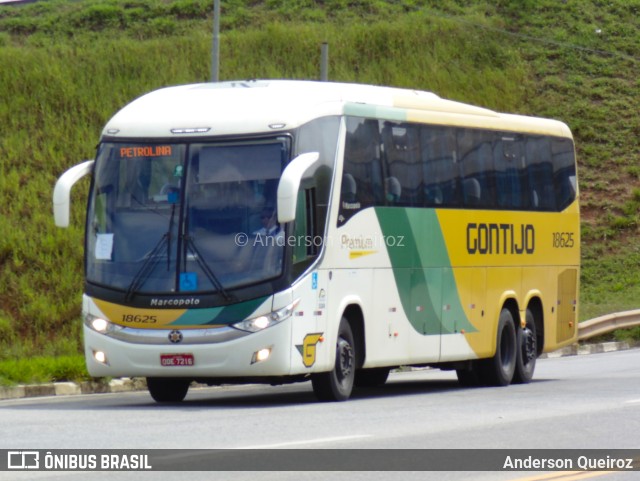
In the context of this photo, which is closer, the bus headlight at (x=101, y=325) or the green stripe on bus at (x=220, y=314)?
the green stripe on bus at (x=220, y=314)

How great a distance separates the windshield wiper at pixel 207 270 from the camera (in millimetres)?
15492

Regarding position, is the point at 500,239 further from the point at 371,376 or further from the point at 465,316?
the point at 371,376

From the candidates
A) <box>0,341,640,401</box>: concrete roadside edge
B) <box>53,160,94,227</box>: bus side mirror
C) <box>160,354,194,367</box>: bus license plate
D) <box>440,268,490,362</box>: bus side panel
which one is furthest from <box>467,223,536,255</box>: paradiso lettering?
<box>53,160,94,227</box>: bus side mirror

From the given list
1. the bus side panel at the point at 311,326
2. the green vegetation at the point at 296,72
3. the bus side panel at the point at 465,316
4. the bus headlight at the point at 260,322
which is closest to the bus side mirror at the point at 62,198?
the bus headlight at the point at 260,322

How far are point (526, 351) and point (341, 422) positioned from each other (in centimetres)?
893

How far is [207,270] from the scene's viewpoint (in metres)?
15.6

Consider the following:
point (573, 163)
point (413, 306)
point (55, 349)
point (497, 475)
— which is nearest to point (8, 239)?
point (55, 349)

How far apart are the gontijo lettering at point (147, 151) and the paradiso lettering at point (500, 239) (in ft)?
18.7

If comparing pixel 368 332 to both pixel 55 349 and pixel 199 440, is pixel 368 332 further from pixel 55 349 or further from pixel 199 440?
pixel 55 349

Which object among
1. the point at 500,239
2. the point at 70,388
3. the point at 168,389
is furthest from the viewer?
the point at 500,239

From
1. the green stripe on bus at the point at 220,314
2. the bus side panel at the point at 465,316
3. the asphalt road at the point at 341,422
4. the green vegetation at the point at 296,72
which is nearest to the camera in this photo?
the asphalt road at the point at 341,422

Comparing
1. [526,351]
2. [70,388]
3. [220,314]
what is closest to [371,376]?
[526,351]

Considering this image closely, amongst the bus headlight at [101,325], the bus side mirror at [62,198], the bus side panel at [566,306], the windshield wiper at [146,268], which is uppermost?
the bus side mirror at [62,198]

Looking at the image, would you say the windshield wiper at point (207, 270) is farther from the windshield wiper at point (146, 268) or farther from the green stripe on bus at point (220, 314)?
the windshield wiper at point (146, 268)
